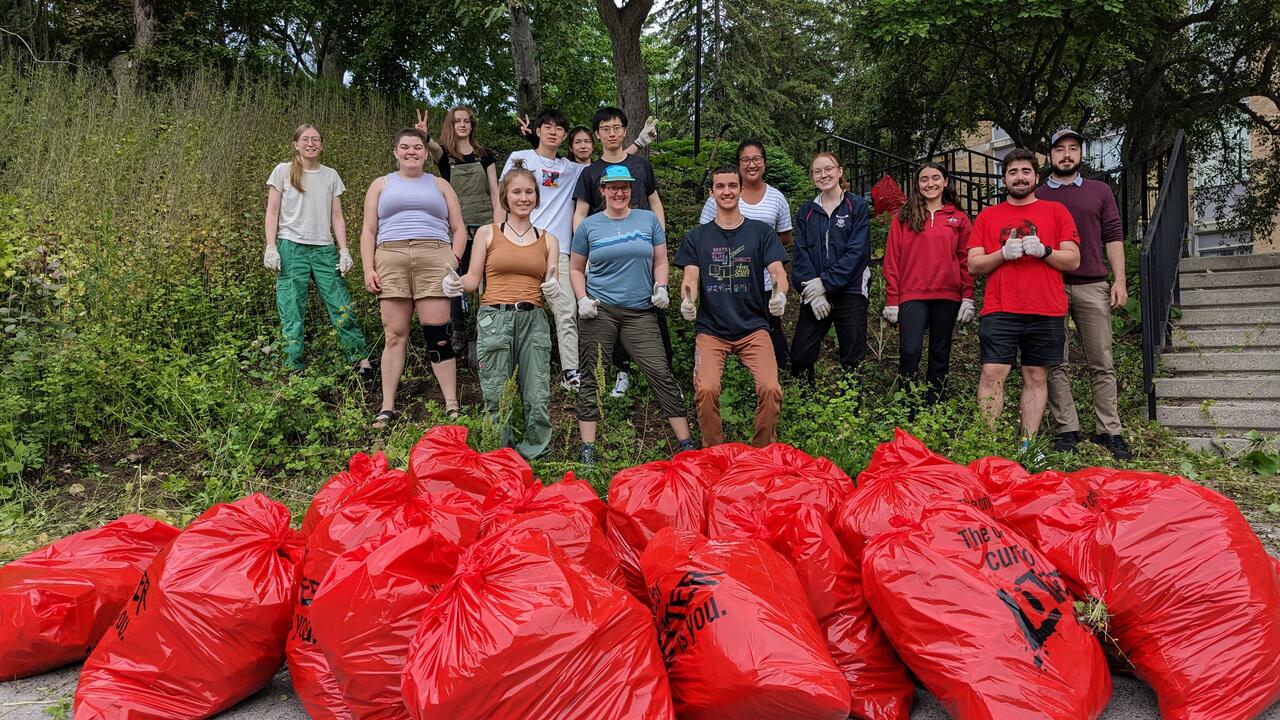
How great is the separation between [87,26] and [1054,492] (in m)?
13.2

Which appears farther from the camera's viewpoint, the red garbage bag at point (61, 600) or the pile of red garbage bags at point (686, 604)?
the red garbage bag at point (61, 600)

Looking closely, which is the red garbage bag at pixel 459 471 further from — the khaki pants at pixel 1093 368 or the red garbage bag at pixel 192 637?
the khaki pants at pixel 1093 368

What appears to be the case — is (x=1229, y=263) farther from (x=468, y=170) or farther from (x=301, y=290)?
(x=301, y=290)

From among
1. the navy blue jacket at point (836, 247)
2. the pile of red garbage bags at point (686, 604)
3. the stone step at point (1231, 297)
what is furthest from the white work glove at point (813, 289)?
the stone step at point (1231, 297)

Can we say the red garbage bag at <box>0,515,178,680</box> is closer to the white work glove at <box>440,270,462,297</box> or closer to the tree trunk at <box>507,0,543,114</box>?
the white work glove at <box>440,270,462,297</box>

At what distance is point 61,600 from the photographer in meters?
2.54

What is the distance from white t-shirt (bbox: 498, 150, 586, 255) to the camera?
491 cm

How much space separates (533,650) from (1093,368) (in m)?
4.42

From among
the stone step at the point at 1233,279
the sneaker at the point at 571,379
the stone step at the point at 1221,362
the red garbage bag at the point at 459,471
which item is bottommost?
the stone step at the point at 1221,362

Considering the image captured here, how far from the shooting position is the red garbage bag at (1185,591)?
2.05m

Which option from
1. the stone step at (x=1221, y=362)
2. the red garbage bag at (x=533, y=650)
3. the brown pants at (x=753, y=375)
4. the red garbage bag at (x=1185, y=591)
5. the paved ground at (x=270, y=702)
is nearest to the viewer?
the red garbage bag at (x=533, y=650)

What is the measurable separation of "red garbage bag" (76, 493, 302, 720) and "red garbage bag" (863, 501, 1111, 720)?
6.08 feet

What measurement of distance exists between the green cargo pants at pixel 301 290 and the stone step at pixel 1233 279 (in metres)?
7.11

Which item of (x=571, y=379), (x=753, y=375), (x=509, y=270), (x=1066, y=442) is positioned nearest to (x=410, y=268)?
(x=509, y=270)
